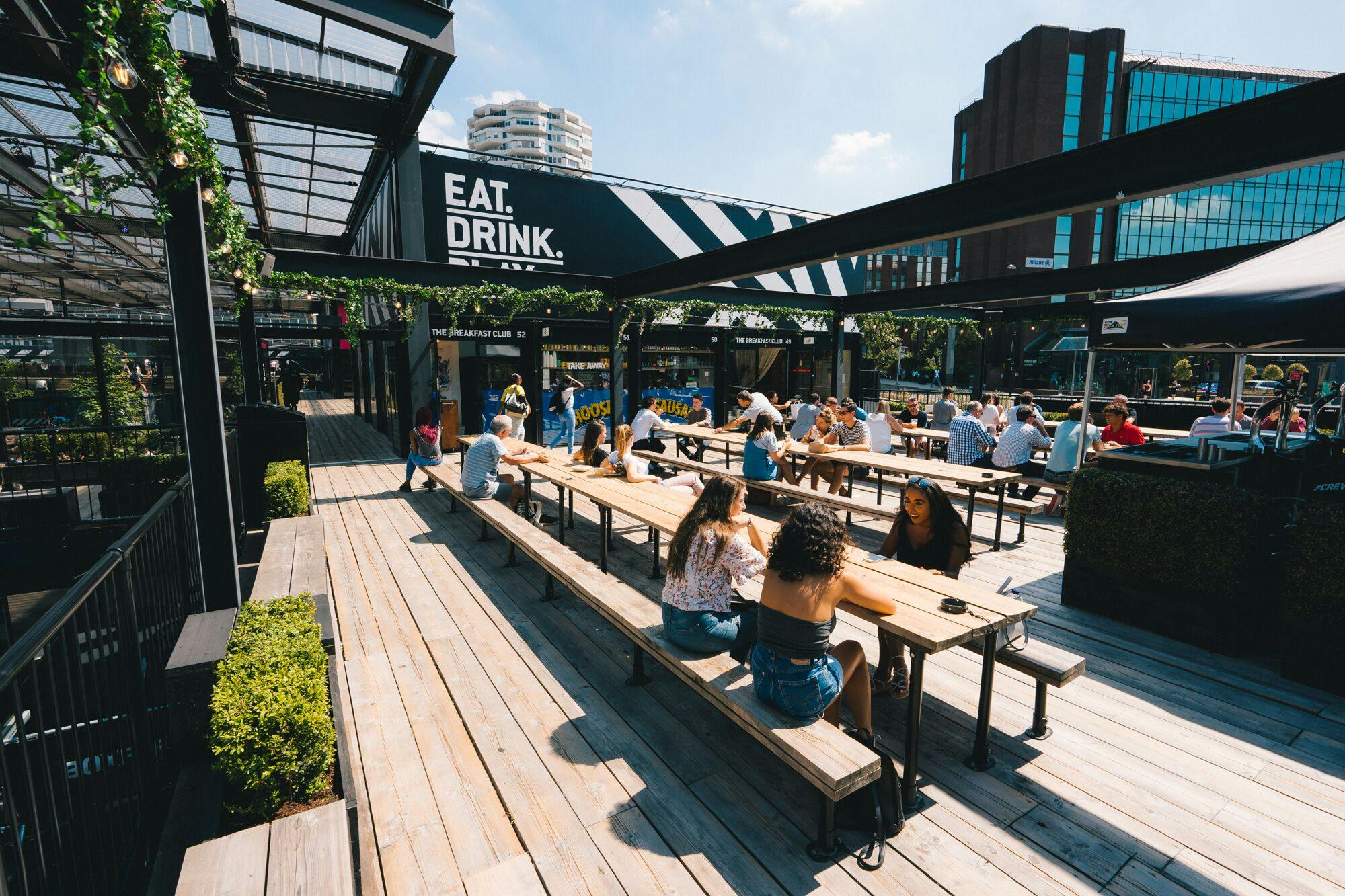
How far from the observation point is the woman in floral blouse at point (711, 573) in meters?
3.28

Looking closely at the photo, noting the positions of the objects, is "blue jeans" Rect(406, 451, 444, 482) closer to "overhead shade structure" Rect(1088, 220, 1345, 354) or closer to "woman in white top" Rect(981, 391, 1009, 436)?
"overhead shade structure" Rect(1088, 220, 1345, 354)

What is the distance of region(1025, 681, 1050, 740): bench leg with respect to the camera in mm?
3412

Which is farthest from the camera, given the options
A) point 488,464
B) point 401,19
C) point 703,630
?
point 401,19

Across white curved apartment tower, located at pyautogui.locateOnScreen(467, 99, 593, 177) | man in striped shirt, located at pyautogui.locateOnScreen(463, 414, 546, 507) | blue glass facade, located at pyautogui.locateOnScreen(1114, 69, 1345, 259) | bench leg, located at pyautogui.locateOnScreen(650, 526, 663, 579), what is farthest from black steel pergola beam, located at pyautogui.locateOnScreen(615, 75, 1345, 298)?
white curved apartment tower, located at pyautogui.locateOnScreen(467, 99, 593, 177)

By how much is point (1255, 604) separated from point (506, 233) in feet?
45.4

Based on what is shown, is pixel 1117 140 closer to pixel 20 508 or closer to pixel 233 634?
pixel 233 634

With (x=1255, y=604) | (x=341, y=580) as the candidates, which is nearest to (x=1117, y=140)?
(x=1255, y=604)

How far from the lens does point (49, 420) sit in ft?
41.4

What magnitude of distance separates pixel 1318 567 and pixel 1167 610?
1.01 meters

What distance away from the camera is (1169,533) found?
4637 millimetres

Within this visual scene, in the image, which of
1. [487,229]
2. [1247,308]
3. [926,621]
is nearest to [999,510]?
[1247,308]

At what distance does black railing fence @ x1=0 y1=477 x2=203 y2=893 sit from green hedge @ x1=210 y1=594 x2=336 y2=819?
0.40 meters

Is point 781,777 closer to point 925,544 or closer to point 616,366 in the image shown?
point 925,544

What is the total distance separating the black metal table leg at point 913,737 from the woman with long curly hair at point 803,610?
0.35 meters
